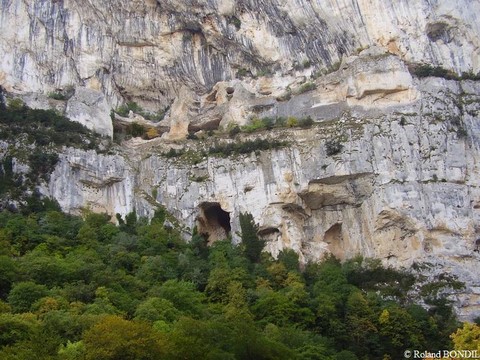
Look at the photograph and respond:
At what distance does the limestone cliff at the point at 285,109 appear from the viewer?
50.8 m

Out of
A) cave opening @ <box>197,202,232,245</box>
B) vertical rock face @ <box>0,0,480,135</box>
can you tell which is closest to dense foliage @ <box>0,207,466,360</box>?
cave opening @ <box>197,202,232,245</box>

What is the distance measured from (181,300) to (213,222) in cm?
1703

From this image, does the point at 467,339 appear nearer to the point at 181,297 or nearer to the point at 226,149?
the point at 181,297

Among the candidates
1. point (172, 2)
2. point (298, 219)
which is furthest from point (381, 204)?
point (172, 2)

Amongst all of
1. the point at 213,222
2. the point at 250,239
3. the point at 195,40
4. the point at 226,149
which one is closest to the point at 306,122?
the point at 226,149

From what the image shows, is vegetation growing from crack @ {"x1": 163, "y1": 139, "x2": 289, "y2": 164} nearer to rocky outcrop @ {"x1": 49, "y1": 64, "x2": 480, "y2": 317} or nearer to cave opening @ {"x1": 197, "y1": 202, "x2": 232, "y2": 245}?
rocky outcrop @ {"x1": 49, "y1": 64, "x2": 480, "y2": 317}

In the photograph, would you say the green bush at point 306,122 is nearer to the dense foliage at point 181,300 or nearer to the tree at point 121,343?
the dense foliage at point 181,300

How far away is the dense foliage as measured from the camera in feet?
91.1

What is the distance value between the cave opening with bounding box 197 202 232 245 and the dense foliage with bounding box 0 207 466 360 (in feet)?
9.64

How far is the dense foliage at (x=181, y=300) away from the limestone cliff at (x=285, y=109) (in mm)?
2596

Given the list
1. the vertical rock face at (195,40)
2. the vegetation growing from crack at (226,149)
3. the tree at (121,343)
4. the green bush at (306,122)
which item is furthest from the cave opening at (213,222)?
the tree at (121,343)

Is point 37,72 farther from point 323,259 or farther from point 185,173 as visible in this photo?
point 323,259

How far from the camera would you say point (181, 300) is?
1518 inches

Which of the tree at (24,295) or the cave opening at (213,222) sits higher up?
the cave opening at (213,222)
